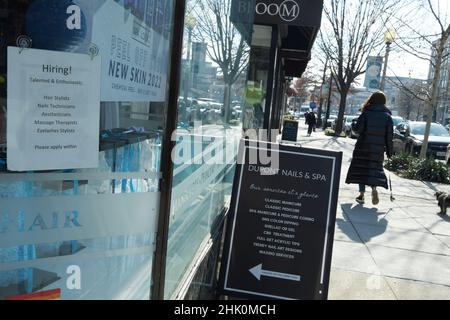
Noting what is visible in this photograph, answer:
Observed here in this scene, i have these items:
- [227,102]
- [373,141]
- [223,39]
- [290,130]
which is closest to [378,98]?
[373,141]

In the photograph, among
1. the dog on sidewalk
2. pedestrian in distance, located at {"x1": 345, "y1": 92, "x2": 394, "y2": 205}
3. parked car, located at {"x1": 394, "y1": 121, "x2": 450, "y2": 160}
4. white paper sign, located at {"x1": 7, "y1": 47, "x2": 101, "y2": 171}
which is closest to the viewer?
white paper sign, located at {"x1": 7, "y1": 47, "x2": 101, "y2": 171}

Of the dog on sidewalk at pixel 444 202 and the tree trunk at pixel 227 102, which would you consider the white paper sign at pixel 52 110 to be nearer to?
the tree trunk at pixel 227 102

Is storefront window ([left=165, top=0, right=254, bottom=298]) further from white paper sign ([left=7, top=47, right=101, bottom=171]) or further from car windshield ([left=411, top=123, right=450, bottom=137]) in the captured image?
car windshield ([left=411, top=123, right=450, bottom=137])

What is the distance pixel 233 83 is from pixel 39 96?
2.96 meters

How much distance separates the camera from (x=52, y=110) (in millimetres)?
1944

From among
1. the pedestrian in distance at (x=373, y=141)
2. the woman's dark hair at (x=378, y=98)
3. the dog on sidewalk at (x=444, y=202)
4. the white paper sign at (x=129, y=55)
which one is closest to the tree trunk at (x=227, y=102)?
the white paper sign at (x=129, y=55)

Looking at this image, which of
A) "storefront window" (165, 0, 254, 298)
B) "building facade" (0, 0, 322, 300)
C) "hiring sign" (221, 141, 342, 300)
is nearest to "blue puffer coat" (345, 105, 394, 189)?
"storefront window" (165, 0, 254, 298)

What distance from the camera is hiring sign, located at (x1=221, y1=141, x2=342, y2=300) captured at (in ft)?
10.7

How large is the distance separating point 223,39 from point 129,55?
198cm

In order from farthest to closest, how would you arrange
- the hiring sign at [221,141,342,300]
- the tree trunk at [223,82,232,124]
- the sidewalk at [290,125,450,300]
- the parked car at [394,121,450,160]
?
the parked car at [394,121,450,160], the tree trunk at [223,82,232,124], the sidewalk at [290,125,450,300], the hiring sign at [221,141,342,300]

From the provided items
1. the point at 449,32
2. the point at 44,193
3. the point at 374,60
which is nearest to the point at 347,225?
the point at 44,193

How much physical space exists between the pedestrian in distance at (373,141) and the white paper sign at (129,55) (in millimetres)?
5504

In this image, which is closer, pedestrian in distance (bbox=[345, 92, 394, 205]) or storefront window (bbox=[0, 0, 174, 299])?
storefront window (bbox=[0, 0, 174, 299])

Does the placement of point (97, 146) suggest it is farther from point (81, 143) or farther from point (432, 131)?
point (432, 131)
